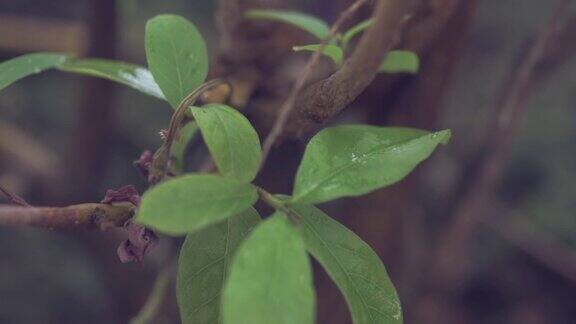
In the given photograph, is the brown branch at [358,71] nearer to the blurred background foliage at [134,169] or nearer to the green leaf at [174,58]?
the green leaf at [174,58]

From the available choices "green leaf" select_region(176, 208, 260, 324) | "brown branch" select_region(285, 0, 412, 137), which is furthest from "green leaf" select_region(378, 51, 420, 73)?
"green leaf" select_region(176, 208, 260, 324)

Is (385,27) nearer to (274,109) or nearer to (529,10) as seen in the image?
(274,109)

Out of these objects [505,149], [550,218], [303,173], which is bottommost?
[550,218]

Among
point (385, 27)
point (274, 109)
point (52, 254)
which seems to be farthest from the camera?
point (52, 254)

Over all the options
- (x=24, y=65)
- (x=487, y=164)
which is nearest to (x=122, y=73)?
(x=24, y=65)

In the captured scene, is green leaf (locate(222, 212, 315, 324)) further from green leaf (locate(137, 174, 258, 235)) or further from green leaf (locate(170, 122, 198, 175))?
green leaf (locate(170, 122, 198, 175))

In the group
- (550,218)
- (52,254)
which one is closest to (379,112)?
(550,218)
